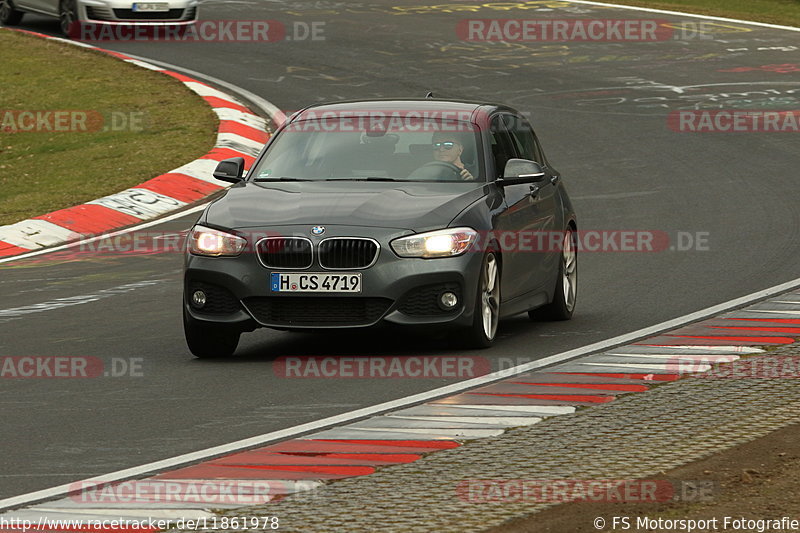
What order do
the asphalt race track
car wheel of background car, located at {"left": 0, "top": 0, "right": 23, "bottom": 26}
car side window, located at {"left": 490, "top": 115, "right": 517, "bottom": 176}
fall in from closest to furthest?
1. the asphalt race track
2. car side window, located at {"left": 490, "top": 115, "right": 517, "bottom": 176}
3. car wheel of background car, located at {"left": 0, "top": 0, "right": 23, "bottom": 26}

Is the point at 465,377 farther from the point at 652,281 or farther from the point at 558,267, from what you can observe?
the point at 652,281

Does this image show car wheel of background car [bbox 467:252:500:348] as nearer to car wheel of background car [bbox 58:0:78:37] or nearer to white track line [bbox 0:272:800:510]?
white track line [bbox 0:272:800:510]

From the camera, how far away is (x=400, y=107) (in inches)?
471

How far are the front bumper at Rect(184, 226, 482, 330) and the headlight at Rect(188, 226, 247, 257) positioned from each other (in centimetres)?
5

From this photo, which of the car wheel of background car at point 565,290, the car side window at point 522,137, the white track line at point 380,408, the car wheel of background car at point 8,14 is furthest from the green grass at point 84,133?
the white track line at point 380,408

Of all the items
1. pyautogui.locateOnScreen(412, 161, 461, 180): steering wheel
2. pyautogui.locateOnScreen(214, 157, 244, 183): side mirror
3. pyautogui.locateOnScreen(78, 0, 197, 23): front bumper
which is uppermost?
pyautogui.locateOnScreen(412, 161, 461, 180): steering wheel

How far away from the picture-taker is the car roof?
11961 millimetres

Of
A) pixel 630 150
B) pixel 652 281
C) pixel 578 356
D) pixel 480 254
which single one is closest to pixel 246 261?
pixel 480 254

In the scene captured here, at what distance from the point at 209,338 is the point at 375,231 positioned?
4.32 ft

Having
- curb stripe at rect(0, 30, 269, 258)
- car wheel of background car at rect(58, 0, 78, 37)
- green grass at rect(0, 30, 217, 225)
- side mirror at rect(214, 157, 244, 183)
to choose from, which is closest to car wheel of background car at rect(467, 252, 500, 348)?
side mirror at rect(214, 157, 244, 183)

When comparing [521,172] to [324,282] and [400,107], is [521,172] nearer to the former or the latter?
[400,107]

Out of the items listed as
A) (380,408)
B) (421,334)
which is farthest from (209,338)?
(380,408)

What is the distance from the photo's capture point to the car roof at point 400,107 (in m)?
12.0

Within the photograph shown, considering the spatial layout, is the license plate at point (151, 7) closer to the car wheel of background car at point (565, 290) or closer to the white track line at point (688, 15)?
the white track line at point (688, 15)
